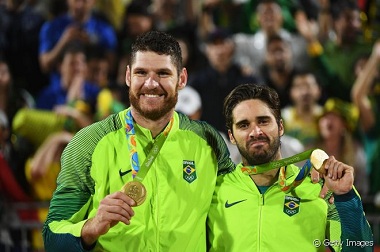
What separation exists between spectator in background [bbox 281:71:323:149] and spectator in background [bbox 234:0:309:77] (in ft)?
1.30

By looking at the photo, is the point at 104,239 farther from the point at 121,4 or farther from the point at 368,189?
the point at 121,4

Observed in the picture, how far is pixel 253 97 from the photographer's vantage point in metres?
3.78

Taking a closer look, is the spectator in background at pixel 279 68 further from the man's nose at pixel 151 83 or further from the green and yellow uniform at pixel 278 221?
the man's nose at pixel 151 83

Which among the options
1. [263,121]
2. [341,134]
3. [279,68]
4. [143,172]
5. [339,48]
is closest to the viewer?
[143,172]

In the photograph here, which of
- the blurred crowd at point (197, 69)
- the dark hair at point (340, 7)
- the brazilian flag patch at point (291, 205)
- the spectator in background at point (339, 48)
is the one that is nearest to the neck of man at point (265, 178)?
the brazilian flag patch at point (291, 205)

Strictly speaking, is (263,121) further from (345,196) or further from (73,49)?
(73,49)

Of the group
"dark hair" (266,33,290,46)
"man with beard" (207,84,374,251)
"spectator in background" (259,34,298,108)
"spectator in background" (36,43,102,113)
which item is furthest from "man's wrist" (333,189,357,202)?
"spectator in background" (36,43,102,113)

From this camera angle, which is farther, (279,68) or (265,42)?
(265,42)

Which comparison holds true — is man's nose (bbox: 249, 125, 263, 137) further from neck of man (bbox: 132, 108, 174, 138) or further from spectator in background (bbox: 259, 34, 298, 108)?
spectator in background (bbox: 259, 34, 298, 108)

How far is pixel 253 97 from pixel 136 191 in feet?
2.87

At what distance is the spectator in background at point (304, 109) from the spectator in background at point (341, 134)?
0.08m

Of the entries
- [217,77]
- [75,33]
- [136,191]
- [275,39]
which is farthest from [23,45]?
[136,191]

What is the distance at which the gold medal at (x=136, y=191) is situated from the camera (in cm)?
319

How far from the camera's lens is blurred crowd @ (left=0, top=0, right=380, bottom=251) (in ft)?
24.1
